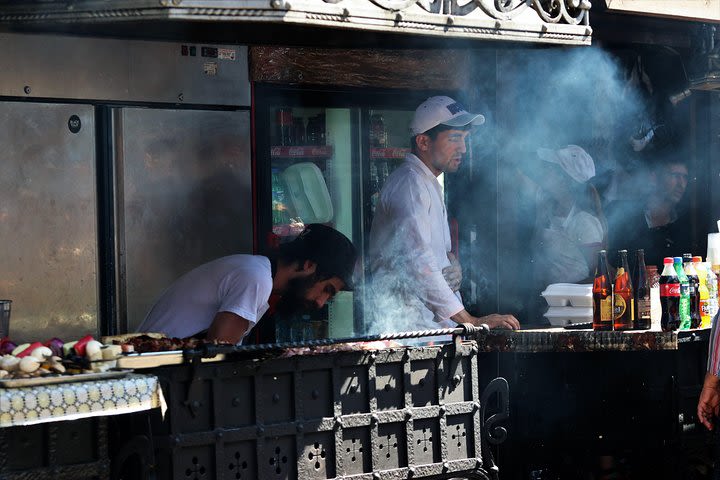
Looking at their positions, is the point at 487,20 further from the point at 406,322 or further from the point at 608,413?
the point at 608,413

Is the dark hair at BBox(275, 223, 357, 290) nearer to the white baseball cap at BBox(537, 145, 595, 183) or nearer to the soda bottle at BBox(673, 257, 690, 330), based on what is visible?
the soda bottle at BBox(673, 257, 690, 330)

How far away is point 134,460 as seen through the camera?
4.41 metres

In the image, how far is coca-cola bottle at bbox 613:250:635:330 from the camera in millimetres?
6277

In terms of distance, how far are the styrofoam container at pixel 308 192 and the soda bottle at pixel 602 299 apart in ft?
7.80

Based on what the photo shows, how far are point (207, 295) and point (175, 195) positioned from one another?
187 centimetres

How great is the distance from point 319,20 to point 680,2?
3555 mm

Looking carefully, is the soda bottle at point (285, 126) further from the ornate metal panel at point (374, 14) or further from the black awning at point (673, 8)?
the black awning at point (673, 8)

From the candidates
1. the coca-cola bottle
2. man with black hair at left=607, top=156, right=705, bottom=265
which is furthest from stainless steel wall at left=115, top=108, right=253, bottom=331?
man with black hair at left=607, top=156, right=705, bottom=265

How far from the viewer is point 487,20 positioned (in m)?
6.21

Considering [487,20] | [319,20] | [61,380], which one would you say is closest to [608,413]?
[487,20]

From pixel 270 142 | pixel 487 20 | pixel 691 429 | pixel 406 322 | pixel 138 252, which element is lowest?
pixel 691 429

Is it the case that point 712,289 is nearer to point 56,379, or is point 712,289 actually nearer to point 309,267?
point 309,267

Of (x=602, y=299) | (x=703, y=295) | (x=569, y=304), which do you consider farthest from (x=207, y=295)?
(x=703, y=295)

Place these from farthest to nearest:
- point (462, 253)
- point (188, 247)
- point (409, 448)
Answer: point (462, 253)
point (188, 247)
point (409, 448)
